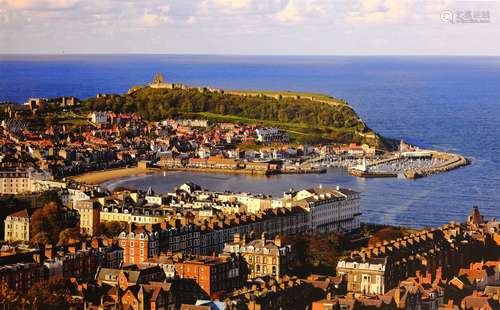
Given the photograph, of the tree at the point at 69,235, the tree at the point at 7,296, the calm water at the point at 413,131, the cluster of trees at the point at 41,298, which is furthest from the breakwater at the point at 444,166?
the tree at the point at 7,296

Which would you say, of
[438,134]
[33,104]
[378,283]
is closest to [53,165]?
[33,104]

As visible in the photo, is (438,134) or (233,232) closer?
(233,232)

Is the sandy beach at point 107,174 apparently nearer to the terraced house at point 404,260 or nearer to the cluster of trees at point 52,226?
the cluster of trees at point 52,226

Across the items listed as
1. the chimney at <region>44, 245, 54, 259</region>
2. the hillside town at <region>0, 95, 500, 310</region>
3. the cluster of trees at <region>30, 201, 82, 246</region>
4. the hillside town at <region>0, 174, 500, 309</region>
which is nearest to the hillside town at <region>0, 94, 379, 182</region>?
the hillside town at <region>0, 95, 500, 310</region>

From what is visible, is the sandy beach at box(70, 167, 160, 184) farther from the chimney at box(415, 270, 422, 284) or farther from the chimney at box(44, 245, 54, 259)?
the chimney at box(415, 270, 422, 284)

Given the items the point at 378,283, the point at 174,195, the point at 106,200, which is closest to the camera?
the point at 378,283

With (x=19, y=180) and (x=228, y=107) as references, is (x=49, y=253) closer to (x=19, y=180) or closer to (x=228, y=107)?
(x=19, y=180)

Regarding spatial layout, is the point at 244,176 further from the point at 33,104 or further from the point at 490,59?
the point at 490,59
